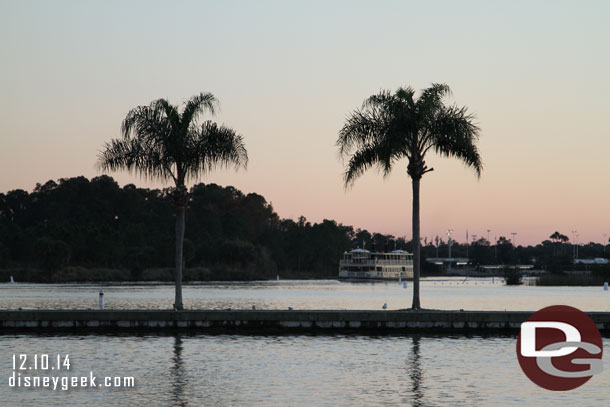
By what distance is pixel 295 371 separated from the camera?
1169 inches

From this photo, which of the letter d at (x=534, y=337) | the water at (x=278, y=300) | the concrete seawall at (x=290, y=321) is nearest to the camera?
the letter d at (x=534, y=337)

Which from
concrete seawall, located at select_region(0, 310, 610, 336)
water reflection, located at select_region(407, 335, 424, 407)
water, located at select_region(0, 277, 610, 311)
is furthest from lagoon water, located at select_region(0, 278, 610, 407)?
water, located at select_region(0, 277, 610, 311)

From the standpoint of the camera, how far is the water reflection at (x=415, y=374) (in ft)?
78.9

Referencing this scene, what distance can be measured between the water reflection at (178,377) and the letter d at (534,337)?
13.4m

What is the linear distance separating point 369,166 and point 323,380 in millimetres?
18753

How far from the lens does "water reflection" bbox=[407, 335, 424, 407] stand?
24047mm

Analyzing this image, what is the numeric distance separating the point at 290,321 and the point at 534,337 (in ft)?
36.9

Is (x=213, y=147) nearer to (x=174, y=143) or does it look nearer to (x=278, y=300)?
(x=174, y=143)

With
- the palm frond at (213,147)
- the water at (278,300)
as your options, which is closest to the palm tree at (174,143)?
the palm frond at (213,147)

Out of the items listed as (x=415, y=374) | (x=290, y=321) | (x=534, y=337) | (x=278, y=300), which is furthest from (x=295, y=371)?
(x=278, y=300)
